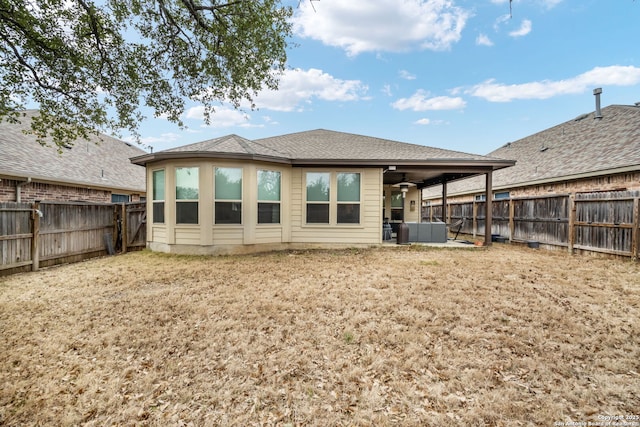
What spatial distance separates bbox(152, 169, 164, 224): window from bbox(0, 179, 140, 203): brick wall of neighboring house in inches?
159

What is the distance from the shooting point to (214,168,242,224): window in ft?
26.8

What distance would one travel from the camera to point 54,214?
23.1 ft

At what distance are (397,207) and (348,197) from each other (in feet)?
17.0

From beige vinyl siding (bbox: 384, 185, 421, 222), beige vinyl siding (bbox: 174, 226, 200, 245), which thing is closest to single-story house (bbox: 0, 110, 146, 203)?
beige vinyl siding (bbox: 174, 226, 200, 245)

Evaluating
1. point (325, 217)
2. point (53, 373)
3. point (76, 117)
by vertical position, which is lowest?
point (53, 373)

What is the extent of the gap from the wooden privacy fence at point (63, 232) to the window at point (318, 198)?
5634 mm

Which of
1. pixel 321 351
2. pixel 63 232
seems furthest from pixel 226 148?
pixel 321 351

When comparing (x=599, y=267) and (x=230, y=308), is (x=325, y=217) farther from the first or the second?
(x=599, y=267)

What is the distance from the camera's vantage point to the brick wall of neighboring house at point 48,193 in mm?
8609

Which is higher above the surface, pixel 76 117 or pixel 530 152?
pixel 530 152

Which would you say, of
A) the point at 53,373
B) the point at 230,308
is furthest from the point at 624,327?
the point at 53,373

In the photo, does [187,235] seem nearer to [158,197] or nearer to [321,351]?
[158,197]

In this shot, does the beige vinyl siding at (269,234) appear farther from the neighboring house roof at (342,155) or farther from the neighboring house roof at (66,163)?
the neighboring house roof at (66,163)

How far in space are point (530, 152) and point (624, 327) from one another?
14.2 metres
